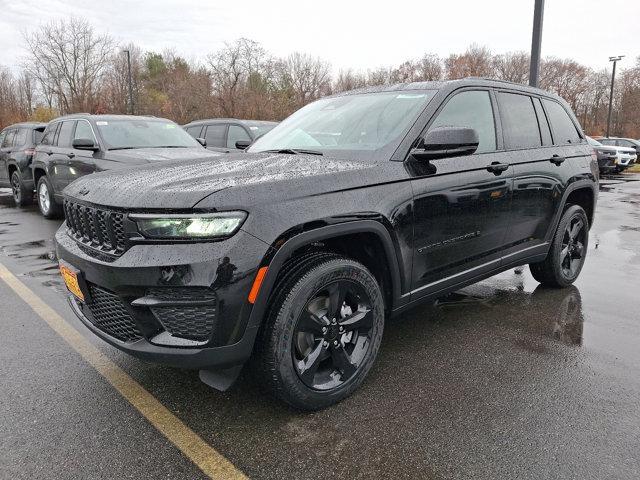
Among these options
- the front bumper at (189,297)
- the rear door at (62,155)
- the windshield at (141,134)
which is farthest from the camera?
the rear door at (62,155)

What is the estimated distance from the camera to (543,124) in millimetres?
4234

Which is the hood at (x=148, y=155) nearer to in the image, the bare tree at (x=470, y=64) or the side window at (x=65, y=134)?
the side window at (x=65, y=134)

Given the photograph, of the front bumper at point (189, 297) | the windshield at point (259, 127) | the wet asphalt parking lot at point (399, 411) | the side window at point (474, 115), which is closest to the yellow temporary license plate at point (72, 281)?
the front bumper at point (189, 297)

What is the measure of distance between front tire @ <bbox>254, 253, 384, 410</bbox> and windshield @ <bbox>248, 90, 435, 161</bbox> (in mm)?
898

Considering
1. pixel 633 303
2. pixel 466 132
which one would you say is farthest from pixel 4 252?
pixel 633 303

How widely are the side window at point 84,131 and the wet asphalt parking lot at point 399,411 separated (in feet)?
14.5

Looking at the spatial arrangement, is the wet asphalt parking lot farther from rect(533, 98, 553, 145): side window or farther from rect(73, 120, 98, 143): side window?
rect(73, 120, 98, 143): side window

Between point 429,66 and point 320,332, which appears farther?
point 429,66

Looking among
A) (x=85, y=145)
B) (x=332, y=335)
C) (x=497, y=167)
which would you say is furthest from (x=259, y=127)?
(x=332, y=335)

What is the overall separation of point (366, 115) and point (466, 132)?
794mm

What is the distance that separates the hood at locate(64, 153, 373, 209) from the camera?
2.24 meters

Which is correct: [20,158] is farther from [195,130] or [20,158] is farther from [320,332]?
[320,332]

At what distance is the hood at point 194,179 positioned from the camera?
2236mm

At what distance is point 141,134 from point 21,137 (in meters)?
4.47
